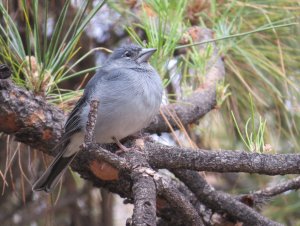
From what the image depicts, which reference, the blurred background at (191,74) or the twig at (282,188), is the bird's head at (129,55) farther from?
the twig at (282,188)

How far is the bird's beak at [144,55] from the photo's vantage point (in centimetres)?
267

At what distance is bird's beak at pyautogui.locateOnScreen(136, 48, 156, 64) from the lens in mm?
2670

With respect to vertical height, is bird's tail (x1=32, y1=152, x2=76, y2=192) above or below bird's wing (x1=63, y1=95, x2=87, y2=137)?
below

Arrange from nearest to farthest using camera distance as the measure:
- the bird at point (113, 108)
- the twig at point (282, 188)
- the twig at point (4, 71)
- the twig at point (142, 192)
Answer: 1. the twig at point (142, 192)
2. the twig at point (4, 71)
3. the twig at point (282, 188)
4. the bird at point (113, 108)

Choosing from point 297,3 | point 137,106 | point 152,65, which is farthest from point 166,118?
point 297,3

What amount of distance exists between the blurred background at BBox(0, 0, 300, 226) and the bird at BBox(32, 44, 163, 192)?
75mm

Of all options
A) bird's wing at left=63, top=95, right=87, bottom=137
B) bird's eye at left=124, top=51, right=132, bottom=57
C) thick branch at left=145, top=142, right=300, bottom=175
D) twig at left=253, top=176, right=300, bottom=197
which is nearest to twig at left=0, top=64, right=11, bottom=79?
bird's wing at left=63, top=95, right=87, bottom=137

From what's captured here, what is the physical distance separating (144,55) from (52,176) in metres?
0.67

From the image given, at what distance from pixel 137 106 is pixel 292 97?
0.88 metres

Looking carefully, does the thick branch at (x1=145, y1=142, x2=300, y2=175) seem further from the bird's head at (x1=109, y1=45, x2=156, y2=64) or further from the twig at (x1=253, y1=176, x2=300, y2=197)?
the bird's head at (x1=109, y1=45, x2=156, y2=64)

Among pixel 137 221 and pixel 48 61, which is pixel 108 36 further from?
pixel 137 221

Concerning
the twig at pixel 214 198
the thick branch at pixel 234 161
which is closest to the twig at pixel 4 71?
the thick branch at pixel 234 161

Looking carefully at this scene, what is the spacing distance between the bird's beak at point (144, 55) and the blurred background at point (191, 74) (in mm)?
34

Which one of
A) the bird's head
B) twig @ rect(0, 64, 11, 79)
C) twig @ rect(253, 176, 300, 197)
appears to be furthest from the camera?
the bird's head
